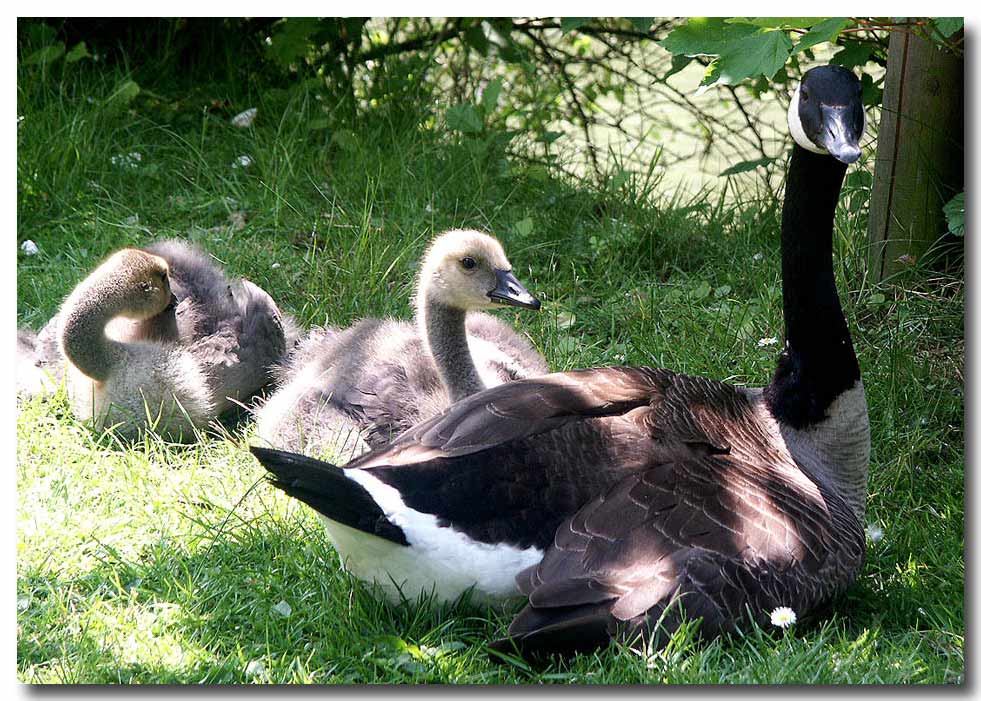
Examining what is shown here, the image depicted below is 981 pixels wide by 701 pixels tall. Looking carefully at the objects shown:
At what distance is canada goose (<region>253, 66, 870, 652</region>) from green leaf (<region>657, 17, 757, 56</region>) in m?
0.26

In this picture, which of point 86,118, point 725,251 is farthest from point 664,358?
point 86,118

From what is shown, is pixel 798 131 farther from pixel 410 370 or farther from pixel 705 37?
pixel 410 370

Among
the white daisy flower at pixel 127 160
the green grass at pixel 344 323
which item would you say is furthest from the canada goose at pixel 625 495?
the white daisy flower at pixel 127 160

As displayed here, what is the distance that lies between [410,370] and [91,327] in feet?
3.51

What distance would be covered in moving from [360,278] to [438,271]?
3.30 ft

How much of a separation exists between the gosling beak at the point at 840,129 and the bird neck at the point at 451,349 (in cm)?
137

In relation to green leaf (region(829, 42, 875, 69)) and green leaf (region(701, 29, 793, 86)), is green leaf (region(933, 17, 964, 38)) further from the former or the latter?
green leaf (region(829, 42, 875, 69))

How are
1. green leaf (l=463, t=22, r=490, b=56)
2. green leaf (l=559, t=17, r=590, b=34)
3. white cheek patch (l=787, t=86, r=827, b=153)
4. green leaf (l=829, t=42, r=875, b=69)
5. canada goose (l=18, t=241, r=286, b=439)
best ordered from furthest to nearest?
green leaf (l=463, t=22, r=490, b=56) → green leaf (l=559, t=17, r=590, b=34) → green leaf (l=829, t=42, r=875, b=69) → canada goose (l=18, t=241, r=286, b=439) → white cheek patch (l=787, t=86, r=827, b=153)

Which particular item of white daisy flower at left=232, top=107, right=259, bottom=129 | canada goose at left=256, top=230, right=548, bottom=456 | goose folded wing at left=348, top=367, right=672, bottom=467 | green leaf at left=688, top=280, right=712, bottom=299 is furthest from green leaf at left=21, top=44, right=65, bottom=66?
goose folded wing at left=348, top=367, right=672, bottom=467

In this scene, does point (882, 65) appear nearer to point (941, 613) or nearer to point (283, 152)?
point (941, 613)

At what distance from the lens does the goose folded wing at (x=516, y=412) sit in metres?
2.93

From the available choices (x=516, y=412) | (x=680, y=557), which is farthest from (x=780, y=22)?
(x=680, y=557)

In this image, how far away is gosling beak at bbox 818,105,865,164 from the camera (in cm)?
287

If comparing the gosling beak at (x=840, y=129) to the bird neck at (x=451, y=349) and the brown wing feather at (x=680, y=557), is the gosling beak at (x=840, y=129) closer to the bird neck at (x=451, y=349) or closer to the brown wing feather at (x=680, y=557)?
the brown wing feather at (x=680, y=557)
